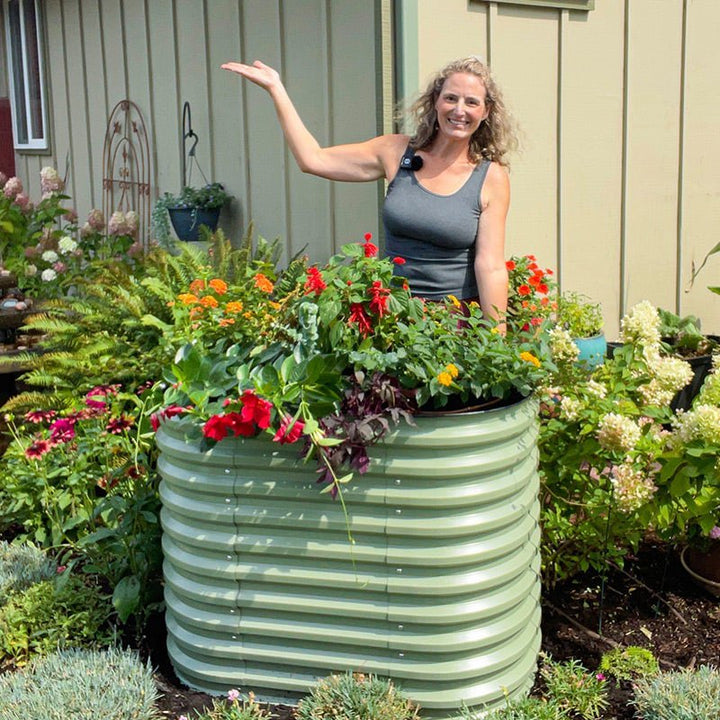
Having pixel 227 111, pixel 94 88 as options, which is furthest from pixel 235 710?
pixel 94 88

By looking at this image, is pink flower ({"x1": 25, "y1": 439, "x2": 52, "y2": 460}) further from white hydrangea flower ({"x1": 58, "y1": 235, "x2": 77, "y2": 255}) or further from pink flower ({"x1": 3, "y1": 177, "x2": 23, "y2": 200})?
pink flower ({"x1": 3, "y1": 177, "x2": 23, "y2": 200})

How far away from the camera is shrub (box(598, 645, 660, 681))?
9.85 ft

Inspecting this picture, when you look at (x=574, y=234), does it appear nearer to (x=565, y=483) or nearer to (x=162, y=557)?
(x=565, y=483)

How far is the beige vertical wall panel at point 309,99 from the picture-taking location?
15.8ft

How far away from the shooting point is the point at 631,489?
3016 millimetres

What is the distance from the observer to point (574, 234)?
5.16 m

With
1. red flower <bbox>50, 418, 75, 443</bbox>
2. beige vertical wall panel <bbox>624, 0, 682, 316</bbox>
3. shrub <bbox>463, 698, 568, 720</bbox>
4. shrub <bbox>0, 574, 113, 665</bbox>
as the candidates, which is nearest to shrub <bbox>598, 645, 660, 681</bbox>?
shrub <bbox>463, 698, 568, 720</bbox>

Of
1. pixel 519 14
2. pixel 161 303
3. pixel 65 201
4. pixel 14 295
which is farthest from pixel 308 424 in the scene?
pixel 65 201

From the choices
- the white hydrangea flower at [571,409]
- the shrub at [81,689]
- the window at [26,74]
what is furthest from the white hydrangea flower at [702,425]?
the window at [26,74]

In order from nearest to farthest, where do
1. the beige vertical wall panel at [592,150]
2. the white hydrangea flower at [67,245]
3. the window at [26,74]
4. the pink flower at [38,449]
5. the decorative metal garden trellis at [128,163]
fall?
the pink flower at [38,449]
the beige vertical wall panel at [592,150]
the white hydrangea flower at [67,245]
the decorative metal garden trellis at [128,163]
the window at [26,74]

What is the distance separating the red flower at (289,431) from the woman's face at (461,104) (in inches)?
54.2

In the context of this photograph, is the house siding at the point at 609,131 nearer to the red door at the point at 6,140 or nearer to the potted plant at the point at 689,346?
the potted plant at the point at 689,346

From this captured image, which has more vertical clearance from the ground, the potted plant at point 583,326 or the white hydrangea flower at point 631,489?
the potted plant at point 583,326

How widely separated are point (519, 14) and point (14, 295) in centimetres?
359
